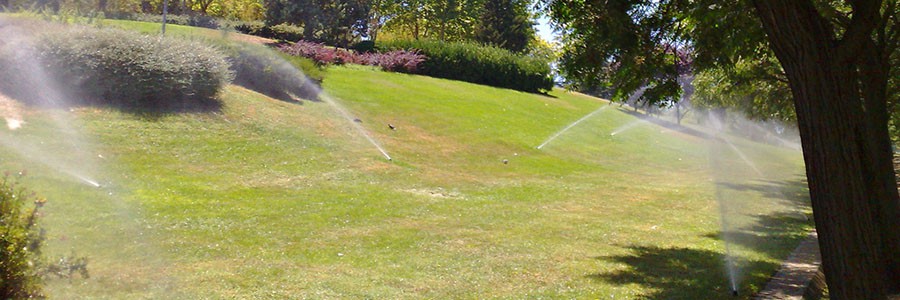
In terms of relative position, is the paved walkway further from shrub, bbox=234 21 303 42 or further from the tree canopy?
shrub, bbox=234 21 303 42

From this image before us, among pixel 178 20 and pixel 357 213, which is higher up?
pixel 357 213

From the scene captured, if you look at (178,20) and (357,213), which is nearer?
(357,213)

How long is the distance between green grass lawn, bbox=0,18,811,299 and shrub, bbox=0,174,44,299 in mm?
1183

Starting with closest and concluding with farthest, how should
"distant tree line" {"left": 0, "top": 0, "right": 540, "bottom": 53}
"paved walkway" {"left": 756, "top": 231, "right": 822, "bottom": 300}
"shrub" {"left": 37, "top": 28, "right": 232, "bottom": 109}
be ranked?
1. "paved walkway" {"left": 756, "top": 231, "right": 822, "bottom": 300}
2. "shrub" {"left": 37, "top": 28, "right": 232, "bottom": 109}
3. "distant tree line" {"left": 0, "top": 0, "right": 540, "bottom": 53}

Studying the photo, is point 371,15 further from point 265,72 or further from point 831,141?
point 831,141

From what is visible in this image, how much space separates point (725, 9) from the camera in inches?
366

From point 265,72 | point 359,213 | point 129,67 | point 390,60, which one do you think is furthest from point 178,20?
point 359,213

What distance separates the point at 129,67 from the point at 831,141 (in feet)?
42.3

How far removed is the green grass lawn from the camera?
25.2ft

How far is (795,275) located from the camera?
9.60 meters

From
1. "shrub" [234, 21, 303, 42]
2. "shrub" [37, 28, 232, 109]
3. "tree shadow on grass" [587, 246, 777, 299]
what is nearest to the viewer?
"tree shadow on grass" [587, 246, 777, 299]

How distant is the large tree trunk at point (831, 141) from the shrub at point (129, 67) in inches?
486

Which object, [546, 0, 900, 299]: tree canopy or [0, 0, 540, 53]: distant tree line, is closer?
[546, 0, 900, 299]: tree canopy

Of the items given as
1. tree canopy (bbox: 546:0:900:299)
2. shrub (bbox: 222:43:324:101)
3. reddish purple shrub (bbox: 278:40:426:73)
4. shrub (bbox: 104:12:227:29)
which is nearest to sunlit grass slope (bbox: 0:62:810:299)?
shrub (bbox: 222:43:324:101)
